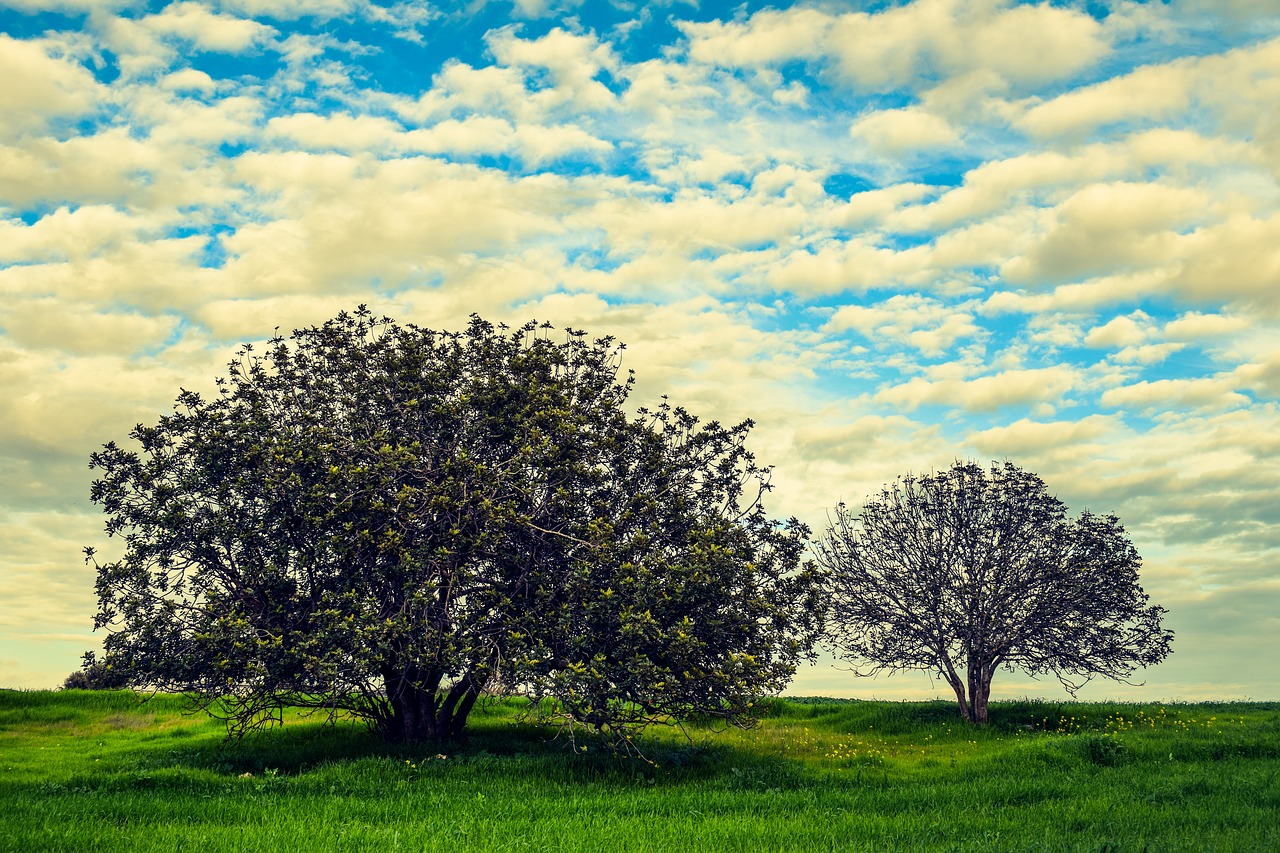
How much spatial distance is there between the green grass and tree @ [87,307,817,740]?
185 centimetres

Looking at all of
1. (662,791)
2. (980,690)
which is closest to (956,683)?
(980,690)

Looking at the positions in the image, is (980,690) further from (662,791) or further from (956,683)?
(662,791)

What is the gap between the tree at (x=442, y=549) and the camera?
20.9 m

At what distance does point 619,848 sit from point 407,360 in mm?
15473

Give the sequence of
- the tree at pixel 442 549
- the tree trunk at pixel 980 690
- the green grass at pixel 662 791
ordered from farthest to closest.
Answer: the tree trunk at pixel 980 690
the tree at pixel 442 549
the green grass at pixel 662 791

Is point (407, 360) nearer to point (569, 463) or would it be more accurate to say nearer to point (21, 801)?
point (569, 463)

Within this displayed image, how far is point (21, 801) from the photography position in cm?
1742

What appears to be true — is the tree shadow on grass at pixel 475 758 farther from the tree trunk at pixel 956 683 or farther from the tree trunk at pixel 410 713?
the tree trunk at pixel 956 683

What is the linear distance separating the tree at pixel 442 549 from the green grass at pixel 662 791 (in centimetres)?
185

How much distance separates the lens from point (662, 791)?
19.2 m

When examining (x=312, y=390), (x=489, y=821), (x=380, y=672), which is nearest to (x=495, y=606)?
(x=380, y=672)

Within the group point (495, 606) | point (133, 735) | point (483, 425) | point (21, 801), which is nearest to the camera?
point (21, 801)

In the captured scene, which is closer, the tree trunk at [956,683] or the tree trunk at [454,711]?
the tree trunk at [454,711]

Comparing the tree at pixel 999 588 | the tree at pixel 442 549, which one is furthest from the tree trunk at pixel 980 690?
the tree at pixel 442 549
